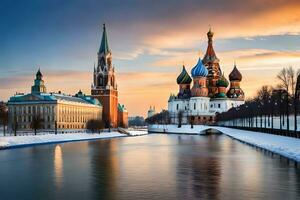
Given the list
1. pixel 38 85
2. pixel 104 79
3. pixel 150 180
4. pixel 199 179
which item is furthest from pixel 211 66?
pixel 150 180

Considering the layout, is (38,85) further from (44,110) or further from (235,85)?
(235,85)

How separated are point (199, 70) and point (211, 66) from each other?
13.3 meters

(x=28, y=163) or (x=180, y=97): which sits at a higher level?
(x=180, y=97)

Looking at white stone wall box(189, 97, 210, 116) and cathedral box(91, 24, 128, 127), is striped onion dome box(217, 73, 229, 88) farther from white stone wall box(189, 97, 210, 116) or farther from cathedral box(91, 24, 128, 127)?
cathedral box(91, 24, 128, 127)

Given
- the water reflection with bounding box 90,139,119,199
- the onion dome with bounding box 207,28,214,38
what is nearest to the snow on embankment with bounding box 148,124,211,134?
the onion dome with bounding box 207,28,214,38

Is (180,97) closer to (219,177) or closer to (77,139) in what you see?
(77,139)

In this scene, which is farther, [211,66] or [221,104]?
[211,66]

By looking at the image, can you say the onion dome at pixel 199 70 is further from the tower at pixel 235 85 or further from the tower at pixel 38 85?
the tower at pixel 38 85

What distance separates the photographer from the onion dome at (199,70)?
134m

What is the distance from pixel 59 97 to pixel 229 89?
2311 inches

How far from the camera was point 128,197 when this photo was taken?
54.1ft

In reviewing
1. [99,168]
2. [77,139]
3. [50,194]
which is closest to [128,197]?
[50,194]

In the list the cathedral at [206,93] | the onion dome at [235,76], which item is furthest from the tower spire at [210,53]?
the onion dome at [235,76]

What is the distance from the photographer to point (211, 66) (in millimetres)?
146500
